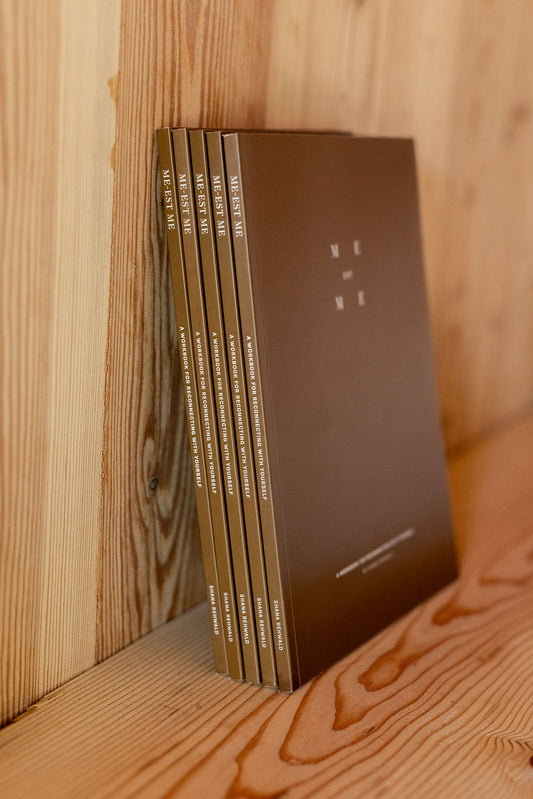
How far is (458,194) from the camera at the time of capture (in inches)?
43.3

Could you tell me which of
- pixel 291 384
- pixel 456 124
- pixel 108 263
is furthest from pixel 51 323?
pixel 456 124

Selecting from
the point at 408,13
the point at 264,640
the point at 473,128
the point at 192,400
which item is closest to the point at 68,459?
the point at 192,400

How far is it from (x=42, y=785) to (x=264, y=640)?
0.19 metres

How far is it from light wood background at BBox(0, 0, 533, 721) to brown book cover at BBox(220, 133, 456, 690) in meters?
0.09

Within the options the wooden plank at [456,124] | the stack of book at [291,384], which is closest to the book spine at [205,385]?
the stack of book at [291,384]

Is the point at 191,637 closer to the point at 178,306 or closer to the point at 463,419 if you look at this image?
the point at 178,306

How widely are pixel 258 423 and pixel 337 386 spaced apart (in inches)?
4.3

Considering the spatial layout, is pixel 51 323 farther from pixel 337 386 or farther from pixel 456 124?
pixel 456 124

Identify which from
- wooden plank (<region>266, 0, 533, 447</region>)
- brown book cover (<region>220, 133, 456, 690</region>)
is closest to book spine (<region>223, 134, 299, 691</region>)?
brown book cover (<region>220, 133, 456, 690</region>)

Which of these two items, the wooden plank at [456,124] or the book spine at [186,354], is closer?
the book spine at [186,354]

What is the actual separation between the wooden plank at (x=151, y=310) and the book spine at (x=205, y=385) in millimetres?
33

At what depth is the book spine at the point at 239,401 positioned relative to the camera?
24.1 inches

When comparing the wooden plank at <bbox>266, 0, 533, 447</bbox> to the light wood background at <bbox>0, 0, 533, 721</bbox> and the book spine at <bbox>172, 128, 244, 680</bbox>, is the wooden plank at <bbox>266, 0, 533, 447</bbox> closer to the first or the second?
the light wood background at <bbox>0, 0, 533, 721</bbox>

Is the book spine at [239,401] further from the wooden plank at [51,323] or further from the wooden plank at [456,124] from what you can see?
the wooden plank at [456,124]
